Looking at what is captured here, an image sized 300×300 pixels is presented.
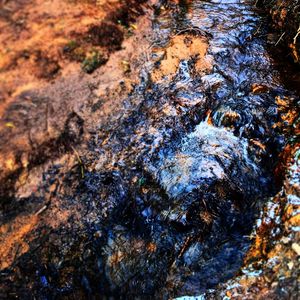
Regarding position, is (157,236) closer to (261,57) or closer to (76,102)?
(76,102)

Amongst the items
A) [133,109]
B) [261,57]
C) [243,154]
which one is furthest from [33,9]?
[243,154]

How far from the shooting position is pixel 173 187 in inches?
154

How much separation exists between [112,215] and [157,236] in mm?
613

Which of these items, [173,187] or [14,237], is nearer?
[14,237]

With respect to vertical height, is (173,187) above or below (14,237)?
above

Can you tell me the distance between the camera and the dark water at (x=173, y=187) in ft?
11.2

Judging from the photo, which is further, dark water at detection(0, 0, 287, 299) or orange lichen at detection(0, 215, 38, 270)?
orange lichen at detection(0, 215, 38, 270)

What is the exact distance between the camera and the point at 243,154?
3959mm

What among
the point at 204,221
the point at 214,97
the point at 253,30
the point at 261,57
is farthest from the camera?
the point at 253,30

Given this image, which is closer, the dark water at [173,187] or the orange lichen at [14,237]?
A: the dark water at [173,187]

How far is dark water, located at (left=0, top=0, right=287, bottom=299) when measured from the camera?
11.2ft

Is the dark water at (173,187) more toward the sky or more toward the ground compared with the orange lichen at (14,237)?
more toward the sky

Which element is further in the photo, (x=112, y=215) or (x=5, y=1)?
(x=5, y=1)

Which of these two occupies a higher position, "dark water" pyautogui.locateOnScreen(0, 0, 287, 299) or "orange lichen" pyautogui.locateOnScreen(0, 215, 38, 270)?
"dark water" pyautogui.locateOnScreen(0, 0, 287, 299)
